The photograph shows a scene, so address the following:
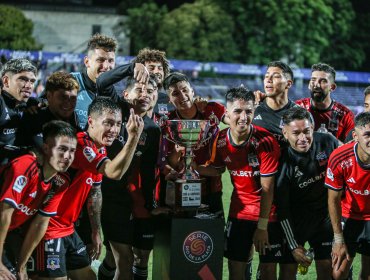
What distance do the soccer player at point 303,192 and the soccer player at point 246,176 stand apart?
16 centimetres

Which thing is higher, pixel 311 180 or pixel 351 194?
pixel 311 180

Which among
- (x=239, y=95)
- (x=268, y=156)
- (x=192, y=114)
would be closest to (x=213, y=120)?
(x=192, y=114)

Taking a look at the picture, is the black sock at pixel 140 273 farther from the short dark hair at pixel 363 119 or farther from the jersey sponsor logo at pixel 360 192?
the short dark hair at pixel 363 119

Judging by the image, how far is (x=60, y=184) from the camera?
5012 mm

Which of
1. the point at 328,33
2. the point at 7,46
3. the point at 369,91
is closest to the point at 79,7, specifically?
the point at 7,46

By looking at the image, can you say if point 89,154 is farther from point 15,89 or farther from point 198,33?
point 198,33

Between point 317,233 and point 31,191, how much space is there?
8.61 ft

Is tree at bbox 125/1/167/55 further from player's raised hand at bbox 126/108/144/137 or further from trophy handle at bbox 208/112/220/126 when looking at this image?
player's raised hand at bbox 126/108/144/137

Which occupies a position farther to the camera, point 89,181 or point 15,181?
point 89,181

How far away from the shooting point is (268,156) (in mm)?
5578

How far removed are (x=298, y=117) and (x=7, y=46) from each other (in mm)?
31866

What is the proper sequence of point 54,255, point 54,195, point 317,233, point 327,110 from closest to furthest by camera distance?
point 54,195 → point 54,255 → point 317,233 → point 327,110

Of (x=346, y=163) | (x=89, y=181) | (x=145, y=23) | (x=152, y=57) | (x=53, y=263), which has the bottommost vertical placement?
(x=53, y=263)

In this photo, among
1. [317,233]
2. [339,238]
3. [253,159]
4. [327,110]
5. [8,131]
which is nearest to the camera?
[8,131]
